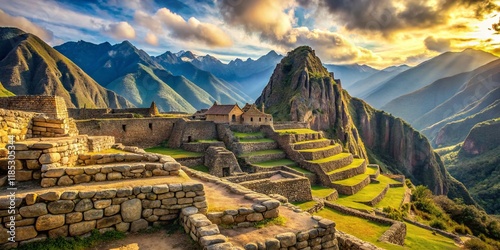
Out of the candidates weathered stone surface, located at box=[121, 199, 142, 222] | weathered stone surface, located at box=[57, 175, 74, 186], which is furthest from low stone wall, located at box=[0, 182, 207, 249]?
weathered stone surface, located at box=[57, 175, 74, 186]

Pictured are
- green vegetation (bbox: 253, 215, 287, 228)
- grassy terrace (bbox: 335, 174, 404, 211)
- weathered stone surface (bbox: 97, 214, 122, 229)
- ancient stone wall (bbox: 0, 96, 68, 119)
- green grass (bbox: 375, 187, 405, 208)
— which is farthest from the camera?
green grass (bbox: 375, 187, 405, 208)

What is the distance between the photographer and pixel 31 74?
97.7 meters

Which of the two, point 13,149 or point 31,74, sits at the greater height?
point 31,74

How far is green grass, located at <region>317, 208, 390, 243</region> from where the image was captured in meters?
13.7

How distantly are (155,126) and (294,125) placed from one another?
79.3 feet

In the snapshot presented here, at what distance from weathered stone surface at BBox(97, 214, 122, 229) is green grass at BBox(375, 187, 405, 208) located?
25476 mm

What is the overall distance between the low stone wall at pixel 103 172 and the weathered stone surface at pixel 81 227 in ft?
3.57

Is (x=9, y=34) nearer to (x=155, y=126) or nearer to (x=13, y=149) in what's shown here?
(x=155, y=126)

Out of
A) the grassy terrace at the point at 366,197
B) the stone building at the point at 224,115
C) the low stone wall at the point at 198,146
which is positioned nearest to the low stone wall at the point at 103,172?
the grassy terrace at the point at 366,197

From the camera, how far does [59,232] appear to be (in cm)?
530

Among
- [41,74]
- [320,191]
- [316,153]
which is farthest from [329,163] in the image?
[41,74]

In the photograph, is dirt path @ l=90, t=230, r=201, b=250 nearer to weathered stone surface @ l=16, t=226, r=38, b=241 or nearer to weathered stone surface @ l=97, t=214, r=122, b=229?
weathered stone surface @ l=97, t=214, r=122, b=229

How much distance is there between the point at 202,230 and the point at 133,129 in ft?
79.9

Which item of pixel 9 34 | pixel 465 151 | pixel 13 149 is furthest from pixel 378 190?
pixel 9 34
